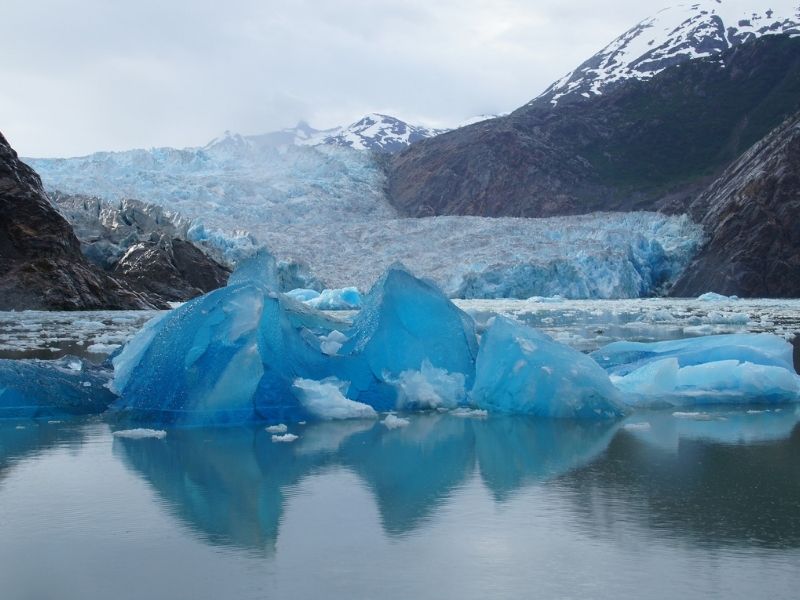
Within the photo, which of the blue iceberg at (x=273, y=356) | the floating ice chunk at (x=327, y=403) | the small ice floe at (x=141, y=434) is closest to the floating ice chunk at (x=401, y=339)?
the blue iceberg at (x=273, y=356)

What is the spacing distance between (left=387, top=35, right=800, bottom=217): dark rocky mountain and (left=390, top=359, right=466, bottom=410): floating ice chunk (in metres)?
43.6

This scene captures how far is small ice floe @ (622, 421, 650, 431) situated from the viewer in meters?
4.70

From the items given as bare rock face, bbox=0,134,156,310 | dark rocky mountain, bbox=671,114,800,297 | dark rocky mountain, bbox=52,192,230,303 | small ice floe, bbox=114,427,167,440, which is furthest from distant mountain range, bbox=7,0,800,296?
Result: small ice floe, bbox=114,427,167,440

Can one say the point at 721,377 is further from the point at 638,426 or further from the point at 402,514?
the point at 402,514

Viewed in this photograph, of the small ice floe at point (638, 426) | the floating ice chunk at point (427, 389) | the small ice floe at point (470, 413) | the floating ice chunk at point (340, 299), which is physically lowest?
the small ice floe at point (638, 426)

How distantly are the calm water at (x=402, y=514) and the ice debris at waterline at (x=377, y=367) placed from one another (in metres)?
0.51

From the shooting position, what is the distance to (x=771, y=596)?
6.81ft

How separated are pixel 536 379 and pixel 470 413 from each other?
17.8 inches

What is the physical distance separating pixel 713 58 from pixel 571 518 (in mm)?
66437

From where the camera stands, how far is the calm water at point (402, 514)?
7.22 ft

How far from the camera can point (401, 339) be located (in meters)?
5.77

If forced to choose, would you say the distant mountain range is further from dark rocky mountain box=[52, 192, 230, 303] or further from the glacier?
dark rocky mountain box=[52, 192, 230, 303]

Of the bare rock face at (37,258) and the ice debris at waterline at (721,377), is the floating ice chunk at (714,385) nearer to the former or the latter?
the ice debris at waterline at (721,377)

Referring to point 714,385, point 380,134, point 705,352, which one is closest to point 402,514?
point 714,385
